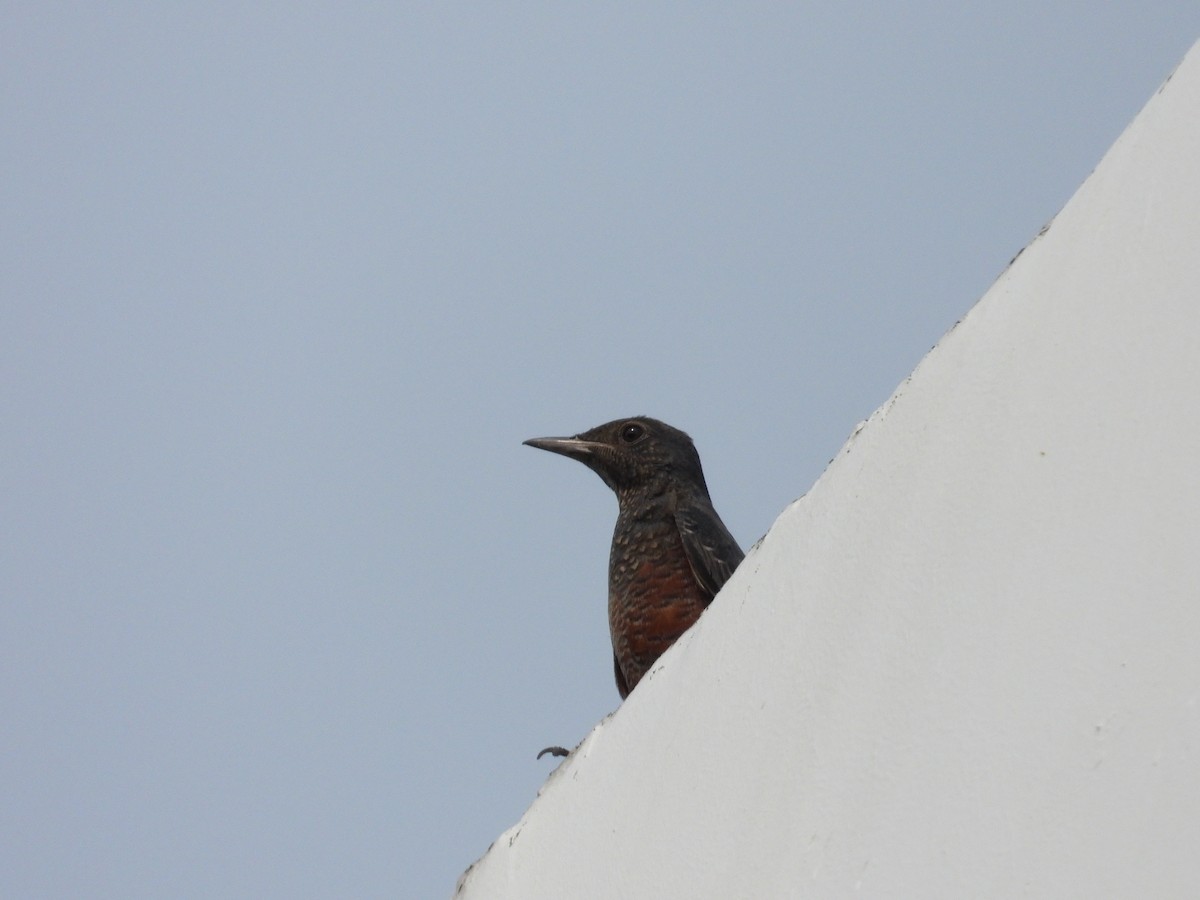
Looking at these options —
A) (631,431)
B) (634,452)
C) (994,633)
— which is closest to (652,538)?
(634,452)

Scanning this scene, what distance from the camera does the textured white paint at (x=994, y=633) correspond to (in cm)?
183

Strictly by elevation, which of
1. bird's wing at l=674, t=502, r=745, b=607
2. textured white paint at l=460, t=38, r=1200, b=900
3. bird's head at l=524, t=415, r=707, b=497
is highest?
bird's head at l=524, t=415, r=707, b=497

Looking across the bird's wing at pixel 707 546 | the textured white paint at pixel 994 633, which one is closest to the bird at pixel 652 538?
the bird's wing at pixel 707 546

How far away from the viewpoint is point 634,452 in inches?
248

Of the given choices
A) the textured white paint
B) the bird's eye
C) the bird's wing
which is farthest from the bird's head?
the textured white paint

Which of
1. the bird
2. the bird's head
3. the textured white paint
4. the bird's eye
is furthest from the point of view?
the bird's eye

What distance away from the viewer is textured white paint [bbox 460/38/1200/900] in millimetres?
1831

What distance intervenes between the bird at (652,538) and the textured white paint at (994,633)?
8.28 feet

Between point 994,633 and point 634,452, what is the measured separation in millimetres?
4244

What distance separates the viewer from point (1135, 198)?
2.22m

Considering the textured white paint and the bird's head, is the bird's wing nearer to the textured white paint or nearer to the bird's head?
the bird's head

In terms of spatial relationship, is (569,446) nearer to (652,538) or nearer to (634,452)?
(634,452)

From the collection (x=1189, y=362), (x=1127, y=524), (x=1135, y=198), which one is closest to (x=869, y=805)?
(x=1127, y=524)

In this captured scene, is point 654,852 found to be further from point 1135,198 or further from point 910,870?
point 1135,198
